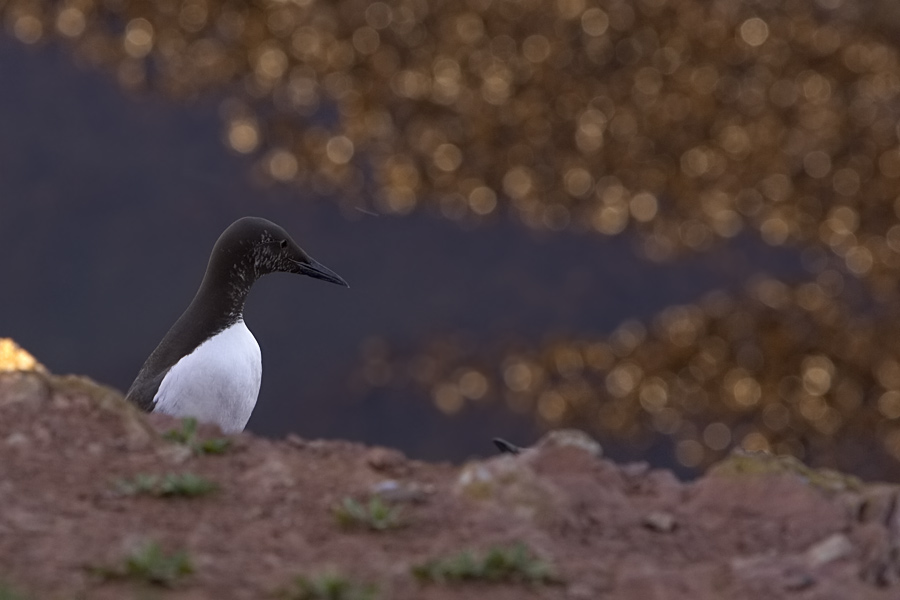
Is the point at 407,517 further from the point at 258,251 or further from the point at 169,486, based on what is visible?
the point at 258,251

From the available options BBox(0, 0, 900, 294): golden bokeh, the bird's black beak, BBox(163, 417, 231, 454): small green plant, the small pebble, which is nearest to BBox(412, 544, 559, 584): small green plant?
the small pebble

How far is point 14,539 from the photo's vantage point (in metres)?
3.98

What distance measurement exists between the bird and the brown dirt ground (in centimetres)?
117

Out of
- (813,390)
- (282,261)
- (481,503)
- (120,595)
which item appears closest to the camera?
(120,595)

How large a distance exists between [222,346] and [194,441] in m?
1.58

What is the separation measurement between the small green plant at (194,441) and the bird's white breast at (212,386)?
4.21 feet

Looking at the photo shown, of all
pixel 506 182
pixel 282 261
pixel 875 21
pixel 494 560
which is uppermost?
pixel 875 21

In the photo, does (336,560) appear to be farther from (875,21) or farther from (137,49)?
(875,21)

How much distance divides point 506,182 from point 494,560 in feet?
32.8

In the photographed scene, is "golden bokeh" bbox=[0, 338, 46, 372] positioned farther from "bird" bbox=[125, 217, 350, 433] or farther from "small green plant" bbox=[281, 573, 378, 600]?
"small green plant" bbox=[281, 573, 378, 600]

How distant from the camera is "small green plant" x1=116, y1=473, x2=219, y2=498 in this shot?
429cm

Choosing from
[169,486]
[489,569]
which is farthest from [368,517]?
[169,486]

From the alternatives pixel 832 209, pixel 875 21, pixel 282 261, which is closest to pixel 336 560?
pixel 282 261

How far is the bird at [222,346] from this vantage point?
613cm
